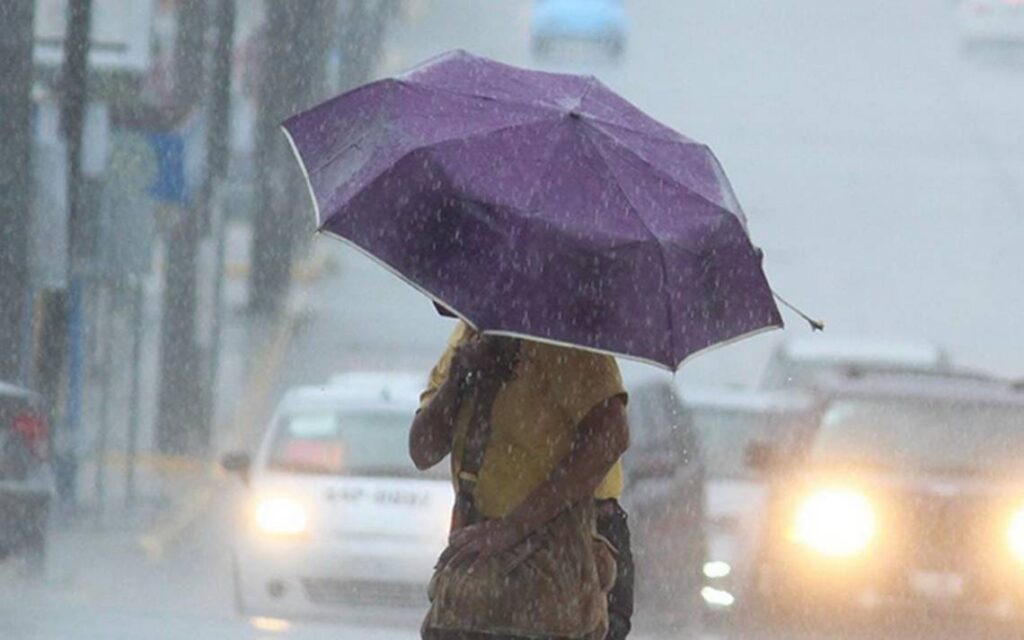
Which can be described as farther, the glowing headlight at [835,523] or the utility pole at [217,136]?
the utility pole at [217,136]

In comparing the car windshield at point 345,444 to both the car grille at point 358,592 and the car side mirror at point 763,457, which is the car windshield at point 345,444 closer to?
the car grille at point 358,592

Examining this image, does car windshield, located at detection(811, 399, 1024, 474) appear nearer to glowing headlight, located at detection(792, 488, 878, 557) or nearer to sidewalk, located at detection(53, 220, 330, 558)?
glowing headlight, located at detection(792, 488, 878, 557)

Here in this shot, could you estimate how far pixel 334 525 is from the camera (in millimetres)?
12789

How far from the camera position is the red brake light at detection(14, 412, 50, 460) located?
1378 cm

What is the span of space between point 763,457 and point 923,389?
78cm

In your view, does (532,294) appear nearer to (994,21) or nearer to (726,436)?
(726,436)

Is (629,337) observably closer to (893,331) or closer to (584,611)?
(584,611)

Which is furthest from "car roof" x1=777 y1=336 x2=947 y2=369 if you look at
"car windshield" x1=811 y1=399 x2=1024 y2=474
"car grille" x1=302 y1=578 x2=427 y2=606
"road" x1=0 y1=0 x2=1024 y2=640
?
"car windshield" x1=811 y1=399 x2=1024 y2=474

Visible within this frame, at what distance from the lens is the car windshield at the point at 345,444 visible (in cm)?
1331

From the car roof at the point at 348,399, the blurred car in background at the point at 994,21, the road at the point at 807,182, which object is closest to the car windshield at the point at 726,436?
the car roof at the point at 348,399

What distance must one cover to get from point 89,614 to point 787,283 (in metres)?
21.1

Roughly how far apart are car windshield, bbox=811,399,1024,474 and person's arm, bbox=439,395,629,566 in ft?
20.9

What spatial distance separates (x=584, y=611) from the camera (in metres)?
5.16

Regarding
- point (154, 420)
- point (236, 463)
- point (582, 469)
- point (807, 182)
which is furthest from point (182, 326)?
point (582, 469)
